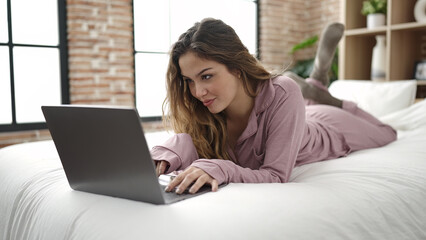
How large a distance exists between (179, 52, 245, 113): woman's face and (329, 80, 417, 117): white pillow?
62.0 inches

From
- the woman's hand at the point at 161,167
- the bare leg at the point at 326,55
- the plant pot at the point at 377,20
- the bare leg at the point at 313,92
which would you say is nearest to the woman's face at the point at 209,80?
the woman's hand at the point at 161,167

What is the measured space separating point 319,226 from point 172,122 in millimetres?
775

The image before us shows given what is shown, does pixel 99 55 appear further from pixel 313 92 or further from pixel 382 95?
pixel 382 95

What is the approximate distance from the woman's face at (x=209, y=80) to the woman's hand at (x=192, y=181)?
369mm

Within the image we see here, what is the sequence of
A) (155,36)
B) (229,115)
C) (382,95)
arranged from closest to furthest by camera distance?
(229,115) < (382,95) < (155,36)

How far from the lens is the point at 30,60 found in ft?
11.1

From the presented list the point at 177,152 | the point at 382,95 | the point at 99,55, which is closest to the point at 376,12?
Answer: the point at 382,95

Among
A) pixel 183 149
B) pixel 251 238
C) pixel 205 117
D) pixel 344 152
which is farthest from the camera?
pixel 344 152

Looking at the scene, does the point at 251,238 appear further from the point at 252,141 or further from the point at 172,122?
the point at 172,122

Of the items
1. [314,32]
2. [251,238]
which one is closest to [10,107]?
[251,238]

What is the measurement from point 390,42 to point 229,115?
224 centimetres

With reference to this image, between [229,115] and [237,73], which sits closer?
[237,73]

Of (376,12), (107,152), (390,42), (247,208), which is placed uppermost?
(376,12)

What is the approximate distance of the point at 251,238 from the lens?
0.83 meters
